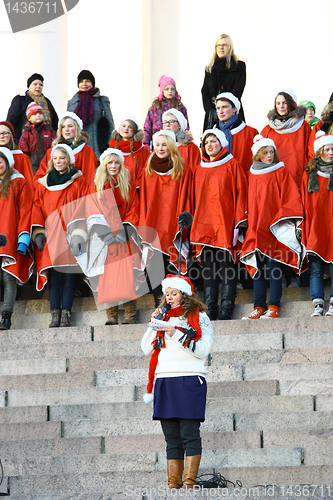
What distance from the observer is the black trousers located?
21.3 feet

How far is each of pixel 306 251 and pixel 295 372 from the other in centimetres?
167

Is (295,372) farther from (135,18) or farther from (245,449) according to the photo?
(135,18)

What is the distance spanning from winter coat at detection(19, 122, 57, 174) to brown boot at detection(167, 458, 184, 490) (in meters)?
5.85

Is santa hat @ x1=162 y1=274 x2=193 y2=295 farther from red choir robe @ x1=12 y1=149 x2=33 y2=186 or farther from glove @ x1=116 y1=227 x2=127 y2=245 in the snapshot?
red choir robe @ x1=12 y1=149 x2=33 y2=186

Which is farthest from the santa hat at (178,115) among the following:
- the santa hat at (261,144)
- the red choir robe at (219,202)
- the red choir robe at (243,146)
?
the santa hat at (261,144)

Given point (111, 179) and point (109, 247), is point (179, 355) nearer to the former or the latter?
point (109, 247)

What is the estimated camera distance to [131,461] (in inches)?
279

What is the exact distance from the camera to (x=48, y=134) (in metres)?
11.5

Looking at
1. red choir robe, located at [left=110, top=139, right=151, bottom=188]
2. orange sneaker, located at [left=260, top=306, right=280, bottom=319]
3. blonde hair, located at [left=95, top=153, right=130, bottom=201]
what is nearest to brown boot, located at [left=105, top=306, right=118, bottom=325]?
blonde hair, located at [left=95, top=153, right=130, bottom=201]

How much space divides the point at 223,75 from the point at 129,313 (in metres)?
3.51

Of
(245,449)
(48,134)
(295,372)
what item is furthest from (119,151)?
(245,449)

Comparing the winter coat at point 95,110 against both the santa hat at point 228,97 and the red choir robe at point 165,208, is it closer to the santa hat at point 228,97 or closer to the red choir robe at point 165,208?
the santa hat at point 228,97

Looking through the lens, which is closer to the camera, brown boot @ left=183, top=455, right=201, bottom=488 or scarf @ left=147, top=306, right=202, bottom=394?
brown boot @ left=183, top=455, right=201, bottom=488
